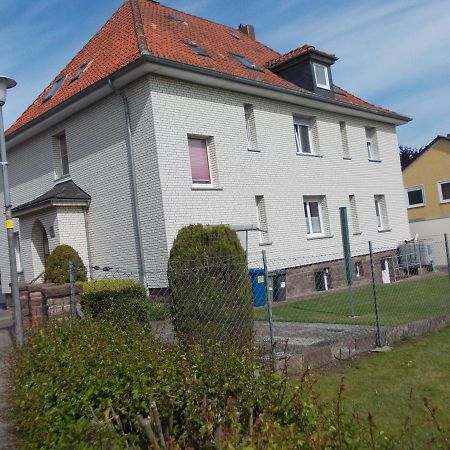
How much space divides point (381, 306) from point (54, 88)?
13373 millimetres

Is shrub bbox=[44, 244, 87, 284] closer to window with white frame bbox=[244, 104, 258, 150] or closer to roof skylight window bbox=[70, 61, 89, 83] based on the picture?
roof skylight window bbox=[70, 61, 89, 83]

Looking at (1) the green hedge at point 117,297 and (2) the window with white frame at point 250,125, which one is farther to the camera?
(2) the window with white frame at point 250,125

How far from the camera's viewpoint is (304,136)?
62.2 feet

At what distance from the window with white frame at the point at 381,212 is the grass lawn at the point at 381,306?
6039mm

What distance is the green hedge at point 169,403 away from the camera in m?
2.78

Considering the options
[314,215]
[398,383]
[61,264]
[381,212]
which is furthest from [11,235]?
[381,212]

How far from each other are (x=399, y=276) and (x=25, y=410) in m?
17.4

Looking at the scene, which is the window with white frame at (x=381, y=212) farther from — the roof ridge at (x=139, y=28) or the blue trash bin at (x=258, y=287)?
the roof ridge at (x=139, y=28)

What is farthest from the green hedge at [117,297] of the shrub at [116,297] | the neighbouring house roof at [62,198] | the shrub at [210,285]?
the neighbouring house roof at [62,198]

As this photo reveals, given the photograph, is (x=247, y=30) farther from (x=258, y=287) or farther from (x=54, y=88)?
(x=258, y=287)

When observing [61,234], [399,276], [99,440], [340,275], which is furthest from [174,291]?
[399,276]

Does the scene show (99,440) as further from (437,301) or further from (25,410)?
(437,301)

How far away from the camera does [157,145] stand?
13609 millimetres

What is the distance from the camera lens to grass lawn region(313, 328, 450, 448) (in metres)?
5.15
